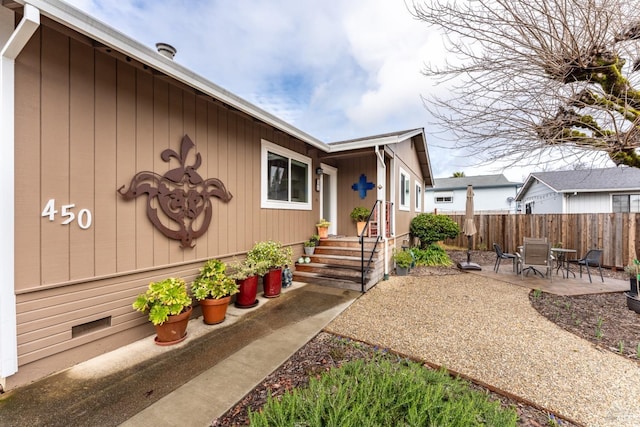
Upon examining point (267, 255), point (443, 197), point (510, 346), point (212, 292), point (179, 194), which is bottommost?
point (510, 346)

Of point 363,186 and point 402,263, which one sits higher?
point 363,186

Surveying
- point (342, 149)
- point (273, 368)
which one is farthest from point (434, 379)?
point (342, 149)

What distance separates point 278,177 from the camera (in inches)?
242

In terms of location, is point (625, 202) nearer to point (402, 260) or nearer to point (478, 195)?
point (478, 195)

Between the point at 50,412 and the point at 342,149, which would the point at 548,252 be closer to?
the point at 342,149

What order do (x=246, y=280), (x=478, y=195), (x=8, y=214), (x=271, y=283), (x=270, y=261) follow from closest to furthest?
(x=8, y=214) < (x=246, y=280) < (x=270, y=261) < (x=271, y=283) < (x=478, y=195)

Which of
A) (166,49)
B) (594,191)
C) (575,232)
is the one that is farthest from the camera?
(594,191)

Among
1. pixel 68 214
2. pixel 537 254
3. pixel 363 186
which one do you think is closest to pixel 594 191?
pixel 537 254

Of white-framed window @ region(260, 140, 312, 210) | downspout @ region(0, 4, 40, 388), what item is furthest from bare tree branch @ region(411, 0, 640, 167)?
downspout @ region(0, 4, 40, 388)

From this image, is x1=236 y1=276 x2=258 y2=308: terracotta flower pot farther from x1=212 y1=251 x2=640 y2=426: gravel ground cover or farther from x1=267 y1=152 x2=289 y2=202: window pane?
x1=267 y1=152 x2=289 y2=202: window pane

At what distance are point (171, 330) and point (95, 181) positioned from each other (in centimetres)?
200

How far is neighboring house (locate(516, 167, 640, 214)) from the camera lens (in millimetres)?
11297

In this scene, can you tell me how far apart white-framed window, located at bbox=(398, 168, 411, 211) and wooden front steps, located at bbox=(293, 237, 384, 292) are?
297 cm

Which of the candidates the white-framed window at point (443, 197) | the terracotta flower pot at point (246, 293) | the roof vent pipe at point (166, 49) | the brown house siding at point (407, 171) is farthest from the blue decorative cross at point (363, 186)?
the white-framed window at point (443, 197)
